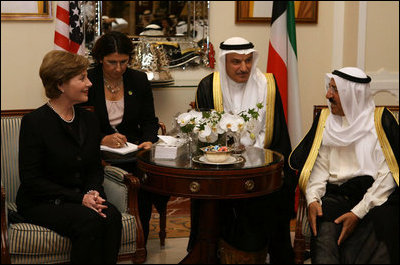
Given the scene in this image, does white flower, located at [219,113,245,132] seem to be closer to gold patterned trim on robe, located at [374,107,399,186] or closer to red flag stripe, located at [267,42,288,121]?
gold patterned trim on robe, located at [374,107,399,186]

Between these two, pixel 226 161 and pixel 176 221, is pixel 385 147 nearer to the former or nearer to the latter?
pixel 226 161

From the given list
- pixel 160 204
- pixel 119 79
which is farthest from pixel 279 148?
pixel 119 79

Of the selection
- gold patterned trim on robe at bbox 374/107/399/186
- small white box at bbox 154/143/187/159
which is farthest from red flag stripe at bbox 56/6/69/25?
gold patterned trim on robe at bbox 374/107/399/186

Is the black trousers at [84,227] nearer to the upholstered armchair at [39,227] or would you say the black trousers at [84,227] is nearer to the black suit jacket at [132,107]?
the upholstered armchair at [39,227]

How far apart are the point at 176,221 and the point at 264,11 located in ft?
6.88

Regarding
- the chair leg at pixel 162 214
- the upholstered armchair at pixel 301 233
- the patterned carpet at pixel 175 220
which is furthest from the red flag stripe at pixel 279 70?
the upholstered armchair at pixel 301 233

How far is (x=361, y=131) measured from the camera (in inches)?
127

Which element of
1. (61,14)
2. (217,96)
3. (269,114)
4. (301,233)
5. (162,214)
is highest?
(61,14)

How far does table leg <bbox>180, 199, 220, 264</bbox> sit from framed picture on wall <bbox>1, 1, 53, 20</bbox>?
2451 mm

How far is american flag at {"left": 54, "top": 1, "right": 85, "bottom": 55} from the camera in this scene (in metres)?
4.57

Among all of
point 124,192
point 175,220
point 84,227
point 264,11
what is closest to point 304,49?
point 264,11

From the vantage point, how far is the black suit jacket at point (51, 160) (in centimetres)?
303

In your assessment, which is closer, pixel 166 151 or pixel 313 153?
pixel 166 151

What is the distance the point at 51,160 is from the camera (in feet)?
10.1
